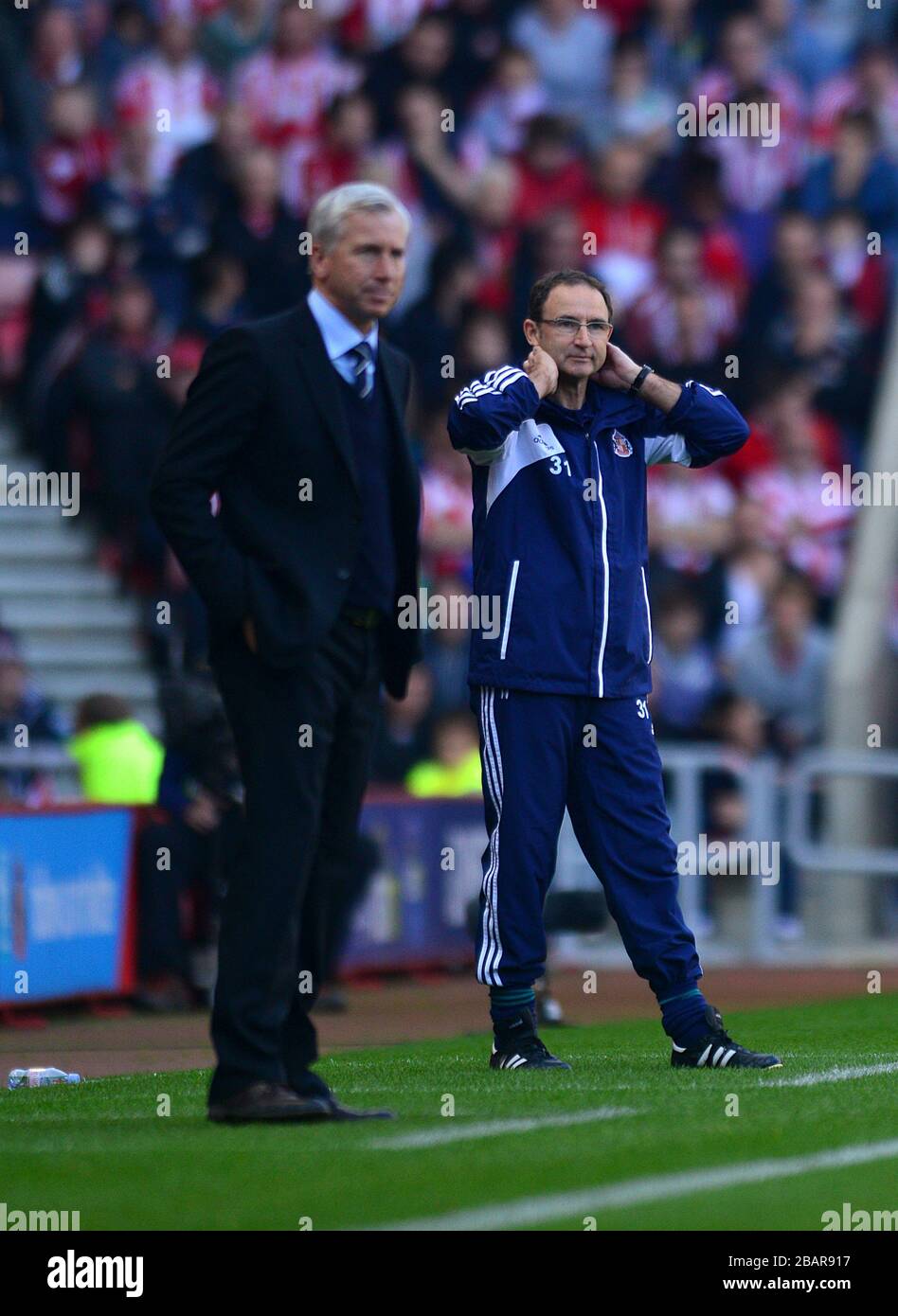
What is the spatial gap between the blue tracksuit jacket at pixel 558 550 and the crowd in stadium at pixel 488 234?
20.3 feet

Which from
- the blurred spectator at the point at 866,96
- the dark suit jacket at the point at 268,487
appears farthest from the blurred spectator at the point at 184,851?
the blurred spectator at the point at 866,96

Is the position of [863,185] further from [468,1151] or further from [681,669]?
[468,1151]

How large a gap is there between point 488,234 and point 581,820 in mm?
9956

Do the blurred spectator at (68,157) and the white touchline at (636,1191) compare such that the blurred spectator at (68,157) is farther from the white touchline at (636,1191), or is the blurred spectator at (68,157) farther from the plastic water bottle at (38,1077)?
the white touchline at (636,1191)

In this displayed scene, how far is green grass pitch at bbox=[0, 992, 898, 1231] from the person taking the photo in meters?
4.68

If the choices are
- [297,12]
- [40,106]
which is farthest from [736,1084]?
[297,12]

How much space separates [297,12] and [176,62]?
3.33 feet

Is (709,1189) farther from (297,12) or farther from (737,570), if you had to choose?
(297,12)

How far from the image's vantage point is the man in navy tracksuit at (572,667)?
274 inches

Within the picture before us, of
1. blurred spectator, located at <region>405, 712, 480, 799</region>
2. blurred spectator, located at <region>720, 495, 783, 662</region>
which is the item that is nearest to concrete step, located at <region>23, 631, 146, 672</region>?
blurred spectator, located at <region>405, 712, 480, 799</region>

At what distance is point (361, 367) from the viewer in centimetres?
580

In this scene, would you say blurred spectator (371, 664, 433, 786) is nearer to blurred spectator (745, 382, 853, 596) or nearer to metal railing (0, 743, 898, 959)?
metal railing (0, 743, 898, 959)

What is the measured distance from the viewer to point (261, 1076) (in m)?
5.59

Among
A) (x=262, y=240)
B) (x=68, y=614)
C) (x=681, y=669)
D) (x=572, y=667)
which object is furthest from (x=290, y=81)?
(x=572, y=667)
